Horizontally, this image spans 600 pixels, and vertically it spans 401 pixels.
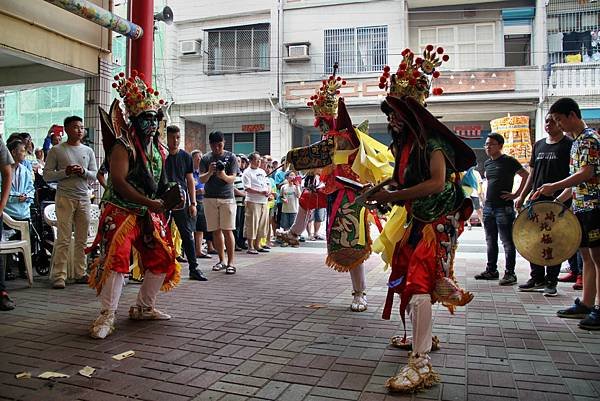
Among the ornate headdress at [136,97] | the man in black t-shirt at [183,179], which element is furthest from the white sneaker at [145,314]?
the man in black t-shirt at [183,179]

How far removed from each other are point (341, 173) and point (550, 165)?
260 centimetres

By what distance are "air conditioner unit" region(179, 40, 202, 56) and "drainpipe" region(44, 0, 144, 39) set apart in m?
13.2

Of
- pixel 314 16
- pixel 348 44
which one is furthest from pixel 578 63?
pixel 314 16

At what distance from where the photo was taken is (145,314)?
15.9 ft

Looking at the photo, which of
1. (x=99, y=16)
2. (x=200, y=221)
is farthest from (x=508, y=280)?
(x=99, y=16)

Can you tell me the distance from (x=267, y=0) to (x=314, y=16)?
2062 millimetres

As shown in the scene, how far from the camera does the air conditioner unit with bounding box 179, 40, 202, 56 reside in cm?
2108

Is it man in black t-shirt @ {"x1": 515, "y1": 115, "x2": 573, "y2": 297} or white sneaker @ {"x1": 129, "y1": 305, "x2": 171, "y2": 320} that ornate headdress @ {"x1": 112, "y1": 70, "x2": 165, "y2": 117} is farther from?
man in black t-shirt @ {"x1": 515, "y1": 115, "x2": 573, "y2": 297}

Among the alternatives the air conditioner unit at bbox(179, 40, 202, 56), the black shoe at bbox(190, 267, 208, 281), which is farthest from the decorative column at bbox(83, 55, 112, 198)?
the air conditioner unit at bbox(179, 40, 202, 56)

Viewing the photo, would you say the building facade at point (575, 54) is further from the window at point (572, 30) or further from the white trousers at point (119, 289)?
the white trousers at point (119, 289)

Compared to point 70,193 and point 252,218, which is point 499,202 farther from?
point 70,193

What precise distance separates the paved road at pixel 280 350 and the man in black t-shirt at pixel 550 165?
29cm

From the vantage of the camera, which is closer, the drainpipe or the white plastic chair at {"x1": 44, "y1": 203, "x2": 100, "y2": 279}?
the white plastic chair at {"x1": 44, "y1": 203, "x2": 100, "y2": 279}

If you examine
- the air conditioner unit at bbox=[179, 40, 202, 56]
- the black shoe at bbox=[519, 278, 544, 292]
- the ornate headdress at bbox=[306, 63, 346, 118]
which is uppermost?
the air conditioner unit at bbox=[179, 40, 202, 56]
